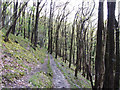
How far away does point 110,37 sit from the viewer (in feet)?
24.0

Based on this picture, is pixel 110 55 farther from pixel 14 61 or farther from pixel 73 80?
pixel 73 80

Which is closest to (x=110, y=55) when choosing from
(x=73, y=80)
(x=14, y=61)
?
(x=14, y=61)

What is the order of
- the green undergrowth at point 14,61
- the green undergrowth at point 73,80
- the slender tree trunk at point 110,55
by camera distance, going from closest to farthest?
the slender tree trunk at point 110,55, the green undergrowth at point 14,61, the green undergrowth at point 73,80

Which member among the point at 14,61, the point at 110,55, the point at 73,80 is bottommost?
the point at 73,80

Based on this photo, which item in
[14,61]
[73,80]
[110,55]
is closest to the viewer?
[110,55]

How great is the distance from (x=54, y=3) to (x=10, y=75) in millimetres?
17781

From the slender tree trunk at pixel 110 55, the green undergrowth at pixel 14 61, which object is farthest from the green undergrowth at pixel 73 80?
the slender tree trunk at pixel 110 55

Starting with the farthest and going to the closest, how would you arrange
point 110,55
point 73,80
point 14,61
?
point 73,80
point 14,61
point 110,55

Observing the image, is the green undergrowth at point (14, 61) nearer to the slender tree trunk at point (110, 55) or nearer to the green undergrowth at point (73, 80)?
the green undergrowth at point (73, 80)

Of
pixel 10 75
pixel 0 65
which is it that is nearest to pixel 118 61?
pixel 10 75

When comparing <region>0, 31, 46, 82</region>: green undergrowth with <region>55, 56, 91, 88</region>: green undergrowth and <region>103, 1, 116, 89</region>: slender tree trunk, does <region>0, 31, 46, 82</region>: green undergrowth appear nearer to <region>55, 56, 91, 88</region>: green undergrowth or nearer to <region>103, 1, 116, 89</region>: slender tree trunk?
<region>55, 56, 91, 88</region>: green undergrowth

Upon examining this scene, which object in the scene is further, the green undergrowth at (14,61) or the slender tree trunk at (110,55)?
the green undergrowth at (14,61)

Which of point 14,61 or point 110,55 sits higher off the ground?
point 110,55

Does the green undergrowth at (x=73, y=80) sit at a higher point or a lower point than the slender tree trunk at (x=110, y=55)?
lower
